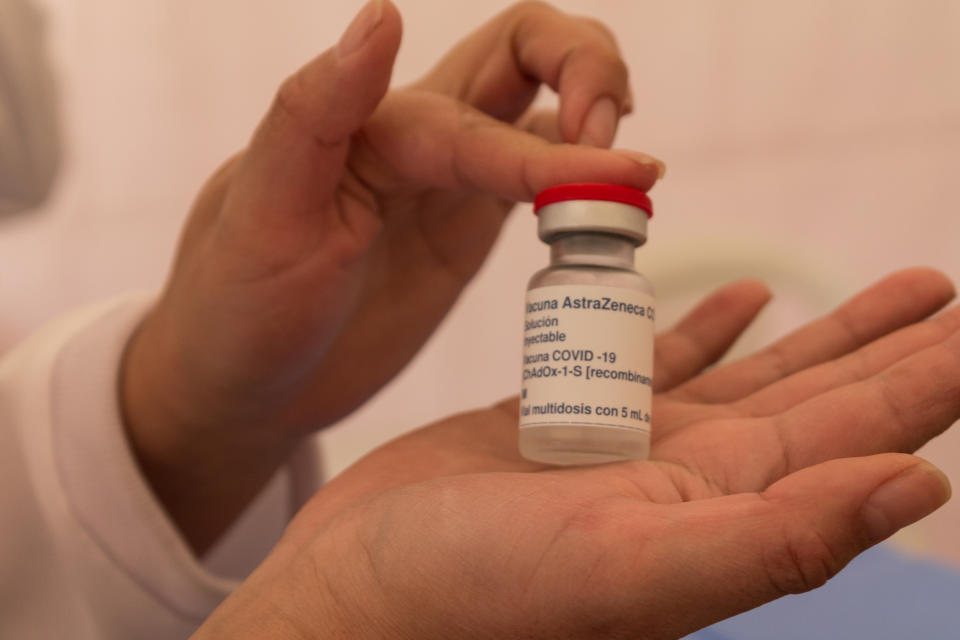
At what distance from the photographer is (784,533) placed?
0.40 m

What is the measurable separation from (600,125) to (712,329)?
317mm

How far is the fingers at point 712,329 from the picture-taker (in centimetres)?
89

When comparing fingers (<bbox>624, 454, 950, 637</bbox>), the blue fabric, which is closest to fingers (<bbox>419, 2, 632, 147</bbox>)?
fingers (<bbox>624, 454, 950, 637</bbox>)

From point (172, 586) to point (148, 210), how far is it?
37.7 inches

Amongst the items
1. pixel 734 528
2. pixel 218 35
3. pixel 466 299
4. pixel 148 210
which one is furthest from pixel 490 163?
pixel 148 210

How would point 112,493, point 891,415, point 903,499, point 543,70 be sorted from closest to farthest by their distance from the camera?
1. point 903,499
2. point 891,415
3. point 543,70
4. point 112,493

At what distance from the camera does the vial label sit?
0.60 metres

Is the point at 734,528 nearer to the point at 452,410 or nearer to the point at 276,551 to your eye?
the point at 276,551

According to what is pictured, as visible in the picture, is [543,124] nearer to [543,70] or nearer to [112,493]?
[543,70]

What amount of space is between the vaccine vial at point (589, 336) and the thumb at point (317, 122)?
0.60ft

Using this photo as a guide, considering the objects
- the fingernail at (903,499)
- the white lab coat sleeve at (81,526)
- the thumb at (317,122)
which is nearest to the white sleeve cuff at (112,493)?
the white lab coat sleeve at (81,526)

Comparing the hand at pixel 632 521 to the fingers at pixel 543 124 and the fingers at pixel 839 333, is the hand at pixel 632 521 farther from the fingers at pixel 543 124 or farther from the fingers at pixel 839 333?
the fingers at pixel 543 124

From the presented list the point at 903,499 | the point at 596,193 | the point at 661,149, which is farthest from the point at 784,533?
the point at 661,149

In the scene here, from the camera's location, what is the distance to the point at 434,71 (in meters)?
0.89
